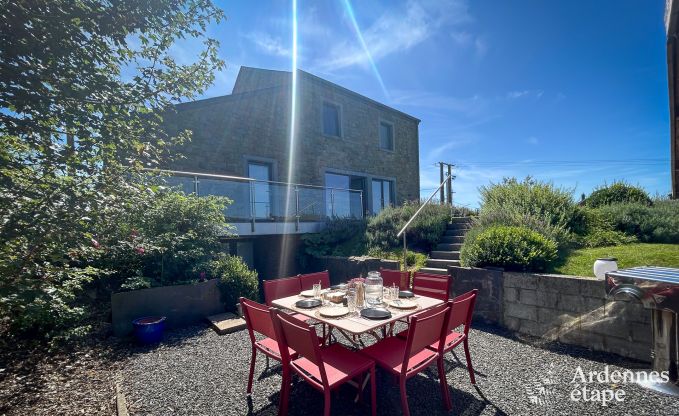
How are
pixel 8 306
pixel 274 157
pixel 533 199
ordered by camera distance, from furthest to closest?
pixel 274 157, pixel 533 199, pixel 8 306

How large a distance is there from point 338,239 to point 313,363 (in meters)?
6.38

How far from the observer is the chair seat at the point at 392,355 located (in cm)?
252

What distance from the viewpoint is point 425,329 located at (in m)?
2.36

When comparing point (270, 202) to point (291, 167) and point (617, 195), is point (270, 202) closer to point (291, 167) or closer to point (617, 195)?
point (291, 167)

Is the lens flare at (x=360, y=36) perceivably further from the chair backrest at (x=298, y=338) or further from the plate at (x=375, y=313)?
the chair backrest at (x=298, y=338)

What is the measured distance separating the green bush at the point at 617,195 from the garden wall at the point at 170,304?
10.9 metres

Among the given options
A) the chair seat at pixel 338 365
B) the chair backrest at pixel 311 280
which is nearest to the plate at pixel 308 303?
the chair seat at pixel 338 365

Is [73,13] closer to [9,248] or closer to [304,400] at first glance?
[9,248]

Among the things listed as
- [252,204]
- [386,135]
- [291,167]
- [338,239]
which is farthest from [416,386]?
[386,135]

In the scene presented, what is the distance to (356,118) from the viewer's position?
1308 centimetres

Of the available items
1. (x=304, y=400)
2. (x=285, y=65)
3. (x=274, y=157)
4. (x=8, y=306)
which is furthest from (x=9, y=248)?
(x=285, y=65)

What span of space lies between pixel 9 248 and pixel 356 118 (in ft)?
40.4

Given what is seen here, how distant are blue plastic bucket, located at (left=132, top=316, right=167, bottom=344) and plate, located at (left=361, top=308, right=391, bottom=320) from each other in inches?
132

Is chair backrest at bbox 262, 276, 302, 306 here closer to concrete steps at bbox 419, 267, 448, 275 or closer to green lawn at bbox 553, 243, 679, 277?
concrete steps at bbox 419, 267, 448, 275
